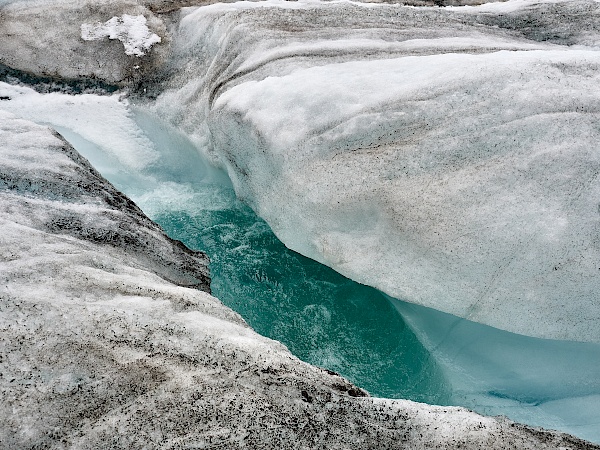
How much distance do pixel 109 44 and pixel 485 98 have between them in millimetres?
3945

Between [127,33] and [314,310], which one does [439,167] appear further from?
[127,33]

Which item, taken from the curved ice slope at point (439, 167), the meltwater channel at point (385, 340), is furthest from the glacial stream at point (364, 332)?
the curved ice slope at point (439, 167)

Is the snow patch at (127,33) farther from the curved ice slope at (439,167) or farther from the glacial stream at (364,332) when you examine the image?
the curved ice slope at (439,167)

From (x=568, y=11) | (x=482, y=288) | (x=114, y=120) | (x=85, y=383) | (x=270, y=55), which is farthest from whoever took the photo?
(x=114, y=120)

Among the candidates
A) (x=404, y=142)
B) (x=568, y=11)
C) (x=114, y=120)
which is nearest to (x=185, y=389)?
(x=404, y=142)

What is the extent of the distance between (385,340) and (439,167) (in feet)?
4.06

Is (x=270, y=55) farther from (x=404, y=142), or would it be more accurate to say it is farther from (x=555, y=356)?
(x=555, y=356)

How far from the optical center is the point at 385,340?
374 cm

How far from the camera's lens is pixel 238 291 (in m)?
4.02

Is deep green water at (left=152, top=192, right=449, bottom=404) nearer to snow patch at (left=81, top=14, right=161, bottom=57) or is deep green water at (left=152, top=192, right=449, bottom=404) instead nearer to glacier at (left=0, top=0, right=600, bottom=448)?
glacier at (left=0, top=0, right=600, bottom=448)

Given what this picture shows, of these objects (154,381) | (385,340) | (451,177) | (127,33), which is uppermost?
(451,177)

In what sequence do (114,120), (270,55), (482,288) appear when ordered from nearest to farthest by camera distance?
(482,288)
(270,55)
(114,120)

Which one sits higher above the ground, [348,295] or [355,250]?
[355,250]

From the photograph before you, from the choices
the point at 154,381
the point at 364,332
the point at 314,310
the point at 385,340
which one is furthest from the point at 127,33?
the point at 154,381
